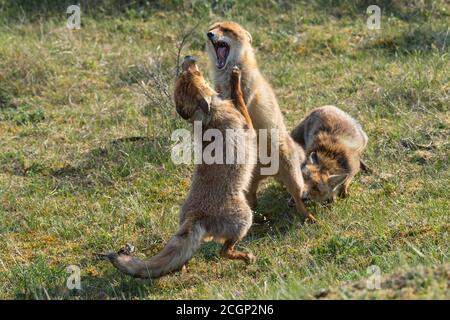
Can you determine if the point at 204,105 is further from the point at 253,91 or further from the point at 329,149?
the point at 329,149

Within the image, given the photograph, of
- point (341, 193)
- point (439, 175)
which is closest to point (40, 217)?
point (341, 193)

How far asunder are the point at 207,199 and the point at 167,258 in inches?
29.3

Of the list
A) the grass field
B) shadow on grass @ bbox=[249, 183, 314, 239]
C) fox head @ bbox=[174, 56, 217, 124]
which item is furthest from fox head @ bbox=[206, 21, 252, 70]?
shadow on grass @ bbox=[249, 183, 314, 239]

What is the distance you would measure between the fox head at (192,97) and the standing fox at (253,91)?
832 millimetres

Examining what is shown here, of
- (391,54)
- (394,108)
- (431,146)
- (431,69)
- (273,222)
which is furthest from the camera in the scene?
(391,54)

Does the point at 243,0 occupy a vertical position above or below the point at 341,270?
above

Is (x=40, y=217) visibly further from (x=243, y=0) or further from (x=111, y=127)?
(x=243, y=0)

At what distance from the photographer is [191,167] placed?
30.9 feet

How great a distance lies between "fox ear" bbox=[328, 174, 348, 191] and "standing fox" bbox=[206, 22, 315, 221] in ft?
1.27

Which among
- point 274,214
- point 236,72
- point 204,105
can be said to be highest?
point 236,72

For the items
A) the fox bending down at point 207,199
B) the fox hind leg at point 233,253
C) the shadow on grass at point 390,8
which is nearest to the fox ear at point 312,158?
the fox bending down at point 207,199

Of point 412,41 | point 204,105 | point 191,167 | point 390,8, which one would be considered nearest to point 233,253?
point 204,105

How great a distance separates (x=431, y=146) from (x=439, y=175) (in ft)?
2.33

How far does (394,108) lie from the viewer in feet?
33.9
